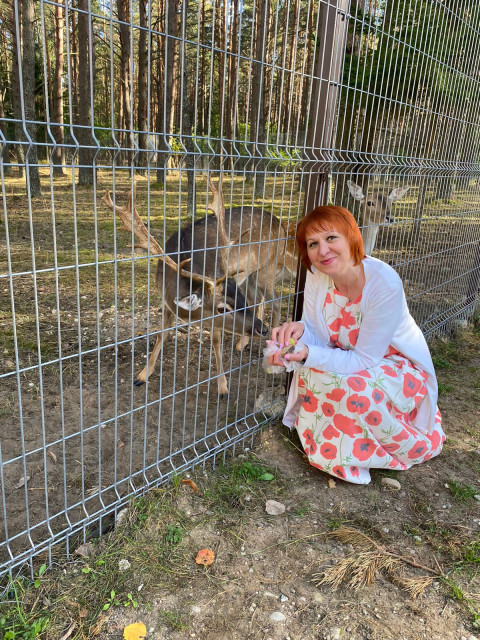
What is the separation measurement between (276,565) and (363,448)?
0.90 metres

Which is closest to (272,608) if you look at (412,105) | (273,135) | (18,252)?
(273,135)

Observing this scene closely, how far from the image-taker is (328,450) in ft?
10.1

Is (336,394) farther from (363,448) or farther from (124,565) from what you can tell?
(124,565)

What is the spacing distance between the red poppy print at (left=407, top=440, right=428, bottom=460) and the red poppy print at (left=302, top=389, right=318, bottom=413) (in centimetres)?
65

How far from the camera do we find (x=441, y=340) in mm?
5523

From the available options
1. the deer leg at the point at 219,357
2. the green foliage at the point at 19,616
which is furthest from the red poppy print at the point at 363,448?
the green foliage at the point at 19,616

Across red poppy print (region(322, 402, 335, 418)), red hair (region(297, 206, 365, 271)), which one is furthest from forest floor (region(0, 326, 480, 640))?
red hair (region(297, 206, 365, 271))

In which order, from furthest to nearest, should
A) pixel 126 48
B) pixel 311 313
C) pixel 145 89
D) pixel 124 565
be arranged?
1. pixel 145 89
2. pixel 126 48
3. pixel 311 313
4. pixel 124 565

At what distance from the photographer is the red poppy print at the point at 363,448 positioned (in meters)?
3.05

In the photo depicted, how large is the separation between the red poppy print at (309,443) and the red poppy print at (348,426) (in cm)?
21

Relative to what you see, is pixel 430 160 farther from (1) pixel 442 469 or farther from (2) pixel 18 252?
(2) pixel 18 252

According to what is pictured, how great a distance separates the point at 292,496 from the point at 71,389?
198cm

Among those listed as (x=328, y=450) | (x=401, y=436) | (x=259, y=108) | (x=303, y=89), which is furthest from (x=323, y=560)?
(x=303, y=89)

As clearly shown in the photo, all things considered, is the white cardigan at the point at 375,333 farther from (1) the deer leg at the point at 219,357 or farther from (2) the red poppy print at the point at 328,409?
(1) the deer leg at the point at 219,357
